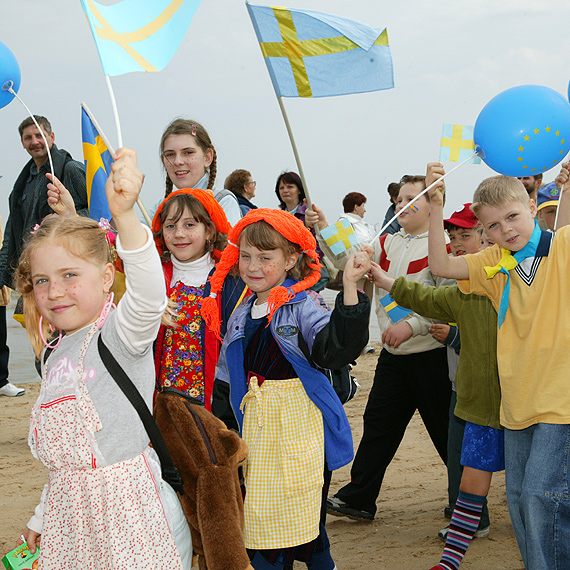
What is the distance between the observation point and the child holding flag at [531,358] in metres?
2.87

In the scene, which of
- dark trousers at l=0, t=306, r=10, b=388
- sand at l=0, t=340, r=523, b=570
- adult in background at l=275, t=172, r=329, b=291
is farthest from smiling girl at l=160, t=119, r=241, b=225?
dark trousers at l=0, t=306, r=10, b=388

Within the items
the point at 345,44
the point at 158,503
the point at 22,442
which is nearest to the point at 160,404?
the point at 158,503

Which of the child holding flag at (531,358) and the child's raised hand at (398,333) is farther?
the child's raised hand at (398,333)

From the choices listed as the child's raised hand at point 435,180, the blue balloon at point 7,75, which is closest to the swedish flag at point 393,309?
the child's raised hand at point 435,180

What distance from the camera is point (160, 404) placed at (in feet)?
8.61

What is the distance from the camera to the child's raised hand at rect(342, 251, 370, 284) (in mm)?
2846

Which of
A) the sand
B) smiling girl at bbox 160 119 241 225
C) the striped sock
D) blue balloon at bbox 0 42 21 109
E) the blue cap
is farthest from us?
the blue cap

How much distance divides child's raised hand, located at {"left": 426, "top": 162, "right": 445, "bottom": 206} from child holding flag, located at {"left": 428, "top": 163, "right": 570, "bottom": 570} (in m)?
0.01

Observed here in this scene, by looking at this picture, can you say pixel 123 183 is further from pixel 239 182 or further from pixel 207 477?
pixel 239 182

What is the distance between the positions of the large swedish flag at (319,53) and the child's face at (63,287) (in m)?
1.79

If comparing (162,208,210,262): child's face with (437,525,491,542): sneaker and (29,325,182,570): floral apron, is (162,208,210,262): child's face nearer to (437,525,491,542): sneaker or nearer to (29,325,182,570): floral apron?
(29,325,182,570): floral apron

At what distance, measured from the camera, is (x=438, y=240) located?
336cm

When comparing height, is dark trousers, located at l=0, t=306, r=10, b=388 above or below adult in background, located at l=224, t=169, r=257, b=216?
below

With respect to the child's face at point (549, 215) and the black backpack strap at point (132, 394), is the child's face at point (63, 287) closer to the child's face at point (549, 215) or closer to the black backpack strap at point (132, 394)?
the black backpack strap at point (132, 394)
